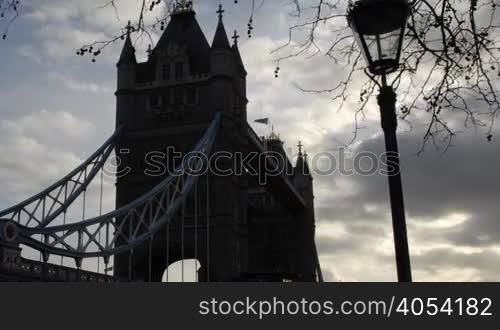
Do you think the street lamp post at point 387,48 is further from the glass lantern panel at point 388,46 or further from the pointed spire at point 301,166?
the pointed spire at point 301,166

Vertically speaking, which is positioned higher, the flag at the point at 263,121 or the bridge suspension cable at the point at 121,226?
the flag at the point at 263,121

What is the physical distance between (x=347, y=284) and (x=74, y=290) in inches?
127

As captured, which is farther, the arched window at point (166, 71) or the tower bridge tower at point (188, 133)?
the arched window at point (166, 71)

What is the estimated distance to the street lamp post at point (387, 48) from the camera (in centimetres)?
535

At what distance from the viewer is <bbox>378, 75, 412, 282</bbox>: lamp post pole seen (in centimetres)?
513

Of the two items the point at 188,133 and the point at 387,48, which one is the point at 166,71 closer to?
the point at 188,133

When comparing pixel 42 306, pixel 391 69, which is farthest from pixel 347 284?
pixel 42 306

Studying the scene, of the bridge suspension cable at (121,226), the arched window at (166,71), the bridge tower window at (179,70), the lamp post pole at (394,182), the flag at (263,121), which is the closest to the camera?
the lamp post pole at (394,182)

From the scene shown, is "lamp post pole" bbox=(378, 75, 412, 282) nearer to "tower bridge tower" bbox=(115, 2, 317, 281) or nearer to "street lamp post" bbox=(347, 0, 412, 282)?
"street lamp post" bbox=(347, 0, 412, 282)

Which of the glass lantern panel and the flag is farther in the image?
the flag

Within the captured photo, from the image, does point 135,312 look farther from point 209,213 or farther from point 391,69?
point 209,213

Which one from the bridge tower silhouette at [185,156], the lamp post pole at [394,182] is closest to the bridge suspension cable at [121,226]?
the bridge tower silhouette at [185,156]

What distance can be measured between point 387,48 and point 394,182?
3.67ft

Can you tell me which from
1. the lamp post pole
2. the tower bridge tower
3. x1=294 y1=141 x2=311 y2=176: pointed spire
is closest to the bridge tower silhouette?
the tower bridge tower
